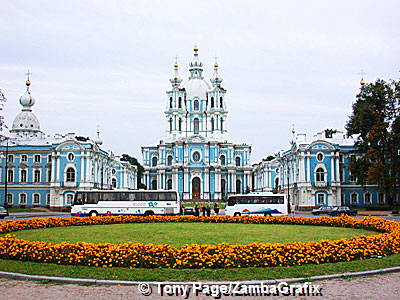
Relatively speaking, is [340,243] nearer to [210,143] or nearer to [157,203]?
[157,203]

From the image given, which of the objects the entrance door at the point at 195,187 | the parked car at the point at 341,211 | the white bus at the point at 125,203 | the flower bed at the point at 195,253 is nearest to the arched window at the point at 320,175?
the parked car at the point at 341,211

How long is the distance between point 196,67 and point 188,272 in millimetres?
81472

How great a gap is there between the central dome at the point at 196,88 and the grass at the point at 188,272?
248 ft

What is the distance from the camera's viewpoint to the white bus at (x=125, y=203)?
37250 millimetres

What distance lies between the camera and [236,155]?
84.8 m

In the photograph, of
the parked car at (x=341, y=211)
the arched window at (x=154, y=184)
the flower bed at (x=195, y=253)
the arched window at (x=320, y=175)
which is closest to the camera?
the flower bed at (x=195, y=253)

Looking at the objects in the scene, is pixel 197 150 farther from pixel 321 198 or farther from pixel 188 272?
pixel 188 272

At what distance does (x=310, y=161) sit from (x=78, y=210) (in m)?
30.5

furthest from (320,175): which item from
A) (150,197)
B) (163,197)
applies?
(150,197)

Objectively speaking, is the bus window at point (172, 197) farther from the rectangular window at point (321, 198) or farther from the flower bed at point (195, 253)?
the rectangular window at point (321, 198)

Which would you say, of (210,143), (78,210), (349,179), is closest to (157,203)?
(78,210)

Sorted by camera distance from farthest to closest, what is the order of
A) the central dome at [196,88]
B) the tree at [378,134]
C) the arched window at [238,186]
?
the central dome at [196,88] → the arched window at [238,186] → the tree at [378,134]

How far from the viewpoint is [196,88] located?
8762 centimetres

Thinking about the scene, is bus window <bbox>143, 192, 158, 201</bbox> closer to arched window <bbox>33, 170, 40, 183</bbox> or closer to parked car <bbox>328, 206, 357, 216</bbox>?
parked car <bbox>328, 206, 357, 216</bbox>
